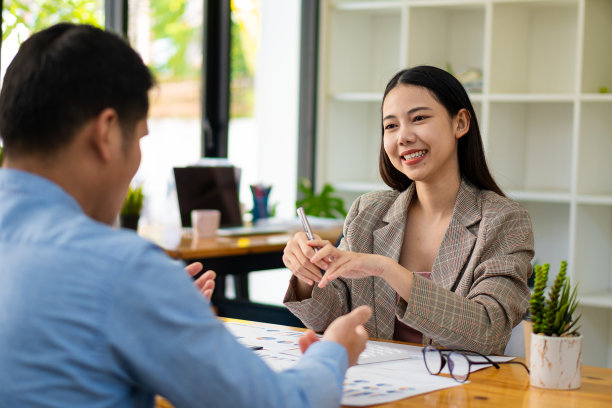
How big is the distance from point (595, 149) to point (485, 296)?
218 centimetres

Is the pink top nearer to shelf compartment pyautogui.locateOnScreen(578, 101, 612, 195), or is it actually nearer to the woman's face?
the woman's face

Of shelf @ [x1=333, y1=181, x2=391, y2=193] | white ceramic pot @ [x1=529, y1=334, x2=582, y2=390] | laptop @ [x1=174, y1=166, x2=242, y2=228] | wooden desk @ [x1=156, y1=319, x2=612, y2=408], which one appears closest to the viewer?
wooden desk @ [x1=156, y1=319, x2=612, y2=408]

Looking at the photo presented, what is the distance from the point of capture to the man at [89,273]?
79cm

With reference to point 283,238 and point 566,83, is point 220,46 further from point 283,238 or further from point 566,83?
point 566,83

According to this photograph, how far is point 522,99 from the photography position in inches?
146

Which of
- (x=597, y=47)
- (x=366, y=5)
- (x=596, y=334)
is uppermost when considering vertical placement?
(x=366, y=5)

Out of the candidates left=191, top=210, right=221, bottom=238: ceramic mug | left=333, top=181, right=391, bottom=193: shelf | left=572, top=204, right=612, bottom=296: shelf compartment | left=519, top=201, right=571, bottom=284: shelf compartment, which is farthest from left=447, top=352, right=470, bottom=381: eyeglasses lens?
left=333, top=181, right=391, bottom=193: shelf

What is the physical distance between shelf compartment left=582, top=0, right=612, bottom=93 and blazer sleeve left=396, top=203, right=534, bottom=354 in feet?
6.35

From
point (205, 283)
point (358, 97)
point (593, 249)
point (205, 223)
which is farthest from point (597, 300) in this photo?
point (205, 283)

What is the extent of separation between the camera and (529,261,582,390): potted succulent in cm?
132

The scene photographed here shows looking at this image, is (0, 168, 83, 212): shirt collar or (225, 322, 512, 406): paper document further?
(225, 322, 512, 406): paper document

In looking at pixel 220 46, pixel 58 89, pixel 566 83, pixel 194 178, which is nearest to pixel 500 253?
pixel 58 89

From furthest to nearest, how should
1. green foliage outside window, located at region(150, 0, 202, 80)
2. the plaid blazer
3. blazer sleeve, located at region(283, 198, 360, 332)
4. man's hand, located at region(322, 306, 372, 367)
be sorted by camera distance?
green foliage outside window, located at region(150, 0, 202, 80) → blazer sleeve, located at region(283, 198, 360, 332) → the plaid blazer → man's hand, located at region(322, 306, 372, 367)

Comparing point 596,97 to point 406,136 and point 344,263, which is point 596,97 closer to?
point 406,136
